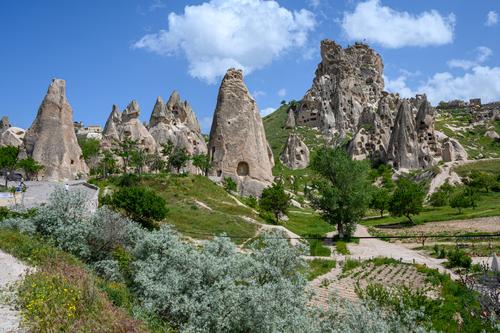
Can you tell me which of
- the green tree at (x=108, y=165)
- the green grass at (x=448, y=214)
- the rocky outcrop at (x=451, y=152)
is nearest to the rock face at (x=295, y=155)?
the rocky outcrop at (x=451, y=152)

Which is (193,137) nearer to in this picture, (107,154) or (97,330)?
(107,154)

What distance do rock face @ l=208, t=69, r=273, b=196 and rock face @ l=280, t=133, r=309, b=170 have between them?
3559 centimetres

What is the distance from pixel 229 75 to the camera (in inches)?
1964

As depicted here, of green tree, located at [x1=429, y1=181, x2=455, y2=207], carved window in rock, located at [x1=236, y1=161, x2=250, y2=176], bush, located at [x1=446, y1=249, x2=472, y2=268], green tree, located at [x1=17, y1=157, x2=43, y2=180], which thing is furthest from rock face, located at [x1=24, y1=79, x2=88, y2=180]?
green tree, located at [x1=429, y1=181, x2=455, y2=207]

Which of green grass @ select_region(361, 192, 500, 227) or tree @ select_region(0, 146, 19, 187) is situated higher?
tree @ select_region(0, 146, 19, 187)

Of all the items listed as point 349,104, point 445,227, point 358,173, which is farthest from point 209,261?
point 349,104

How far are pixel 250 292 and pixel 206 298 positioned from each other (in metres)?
1.67

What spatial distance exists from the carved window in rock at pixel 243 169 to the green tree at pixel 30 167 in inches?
702

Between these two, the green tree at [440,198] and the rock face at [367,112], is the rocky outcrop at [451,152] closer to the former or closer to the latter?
the rock face at [367,112]

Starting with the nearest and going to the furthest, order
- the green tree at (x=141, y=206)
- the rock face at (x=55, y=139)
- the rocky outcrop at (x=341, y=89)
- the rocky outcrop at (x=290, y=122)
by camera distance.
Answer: the green tree at (x=141, y=206) < the rock face at (x=55, y=139) < the rocky outcrop at (x=341, y=89) < the rocky outcrop at (x=290, y=122)

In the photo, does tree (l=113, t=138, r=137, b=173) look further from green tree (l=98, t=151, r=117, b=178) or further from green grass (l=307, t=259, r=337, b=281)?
green grass (l=307, t=259, r=337, b=281)

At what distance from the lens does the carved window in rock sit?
47.6 m

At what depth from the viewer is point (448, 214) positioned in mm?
48406

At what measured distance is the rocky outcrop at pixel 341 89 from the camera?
341ft
